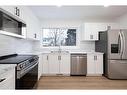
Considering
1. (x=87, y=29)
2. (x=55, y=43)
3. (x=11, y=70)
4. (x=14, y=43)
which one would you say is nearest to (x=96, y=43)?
(x=87, y=29)

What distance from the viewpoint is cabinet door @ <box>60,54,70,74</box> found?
5.28m

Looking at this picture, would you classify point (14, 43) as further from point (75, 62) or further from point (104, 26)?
point (104, 26)

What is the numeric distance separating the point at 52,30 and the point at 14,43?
2597 millimetres

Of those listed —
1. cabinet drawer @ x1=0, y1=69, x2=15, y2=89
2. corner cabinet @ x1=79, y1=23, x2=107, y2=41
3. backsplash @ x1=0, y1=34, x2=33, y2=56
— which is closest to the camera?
cabinet drawer @ x1=0, y1=69, x2=15, y2=89

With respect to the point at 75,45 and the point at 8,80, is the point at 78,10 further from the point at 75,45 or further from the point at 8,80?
the point at 8,80

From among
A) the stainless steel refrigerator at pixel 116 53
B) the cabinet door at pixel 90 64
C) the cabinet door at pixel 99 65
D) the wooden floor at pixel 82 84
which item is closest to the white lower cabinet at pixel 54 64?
the cabinet door at pixel 90 64

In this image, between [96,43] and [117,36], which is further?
[96,43]

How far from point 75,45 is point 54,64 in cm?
130

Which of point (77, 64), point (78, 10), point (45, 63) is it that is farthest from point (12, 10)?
point (77, 64)

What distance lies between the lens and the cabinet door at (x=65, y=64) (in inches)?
208

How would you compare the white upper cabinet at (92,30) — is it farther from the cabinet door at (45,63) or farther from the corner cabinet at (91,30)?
the cabinet door at (45,63)

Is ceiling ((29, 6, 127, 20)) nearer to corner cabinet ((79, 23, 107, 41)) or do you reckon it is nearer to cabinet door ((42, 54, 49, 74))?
corner cabinet ((79, 23, 107, 41))

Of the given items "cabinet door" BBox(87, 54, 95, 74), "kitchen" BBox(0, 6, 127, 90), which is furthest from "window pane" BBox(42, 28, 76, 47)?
"cabinet door" BBox(87, 54, 95, 74)
